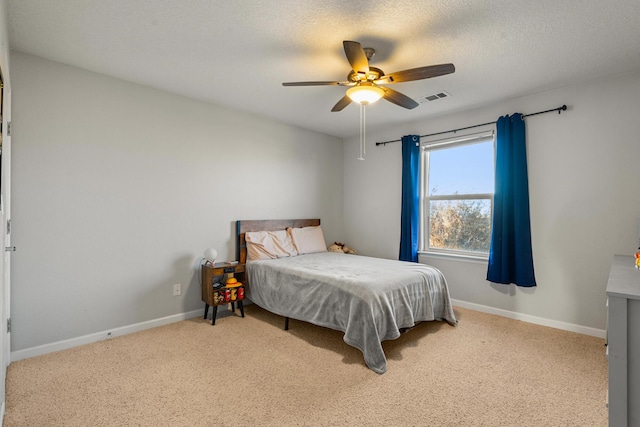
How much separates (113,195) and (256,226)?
1609 mm

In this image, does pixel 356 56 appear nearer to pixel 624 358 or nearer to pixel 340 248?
pixel 624 358

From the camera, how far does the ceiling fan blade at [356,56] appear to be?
1938 mm

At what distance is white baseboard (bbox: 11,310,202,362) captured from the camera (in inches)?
98.3

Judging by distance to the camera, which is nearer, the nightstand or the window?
the nightstand

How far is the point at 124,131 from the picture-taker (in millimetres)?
3018

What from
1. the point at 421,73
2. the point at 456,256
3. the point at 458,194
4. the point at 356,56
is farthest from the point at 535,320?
the point at 356,56

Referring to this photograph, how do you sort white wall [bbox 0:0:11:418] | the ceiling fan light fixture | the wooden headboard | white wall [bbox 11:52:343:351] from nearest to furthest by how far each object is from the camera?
white wall [bbox 0:0:11:418] → the ceiling fan light fixture → white wall [bbox 11:52:343:351] → the wooden headboard

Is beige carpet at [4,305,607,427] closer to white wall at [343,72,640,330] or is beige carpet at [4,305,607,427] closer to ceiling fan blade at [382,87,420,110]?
white wall at [343,72,640,330]

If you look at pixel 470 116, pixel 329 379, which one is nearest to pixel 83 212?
pixel 329 379

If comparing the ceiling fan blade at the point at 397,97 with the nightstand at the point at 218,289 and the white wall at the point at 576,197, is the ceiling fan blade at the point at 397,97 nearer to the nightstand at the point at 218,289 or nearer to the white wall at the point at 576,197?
the white wall at the point at 576,197

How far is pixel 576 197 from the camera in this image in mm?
3092

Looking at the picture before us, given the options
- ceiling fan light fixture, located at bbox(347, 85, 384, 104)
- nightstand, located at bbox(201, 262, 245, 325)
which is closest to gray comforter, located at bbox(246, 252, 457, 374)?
nightstand, located at bbox(201, 262, 245, 325)

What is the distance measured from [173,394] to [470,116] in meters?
4.10

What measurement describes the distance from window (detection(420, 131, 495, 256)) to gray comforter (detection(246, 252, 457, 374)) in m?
1.03
